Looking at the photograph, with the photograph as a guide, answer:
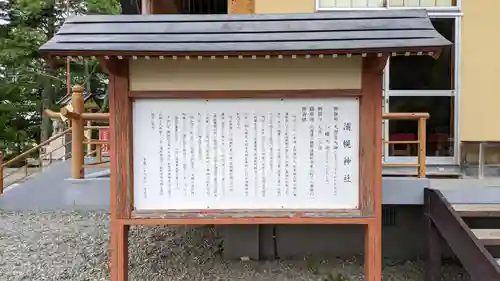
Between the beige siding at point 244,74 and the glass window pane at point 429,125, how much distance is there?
2176 mm

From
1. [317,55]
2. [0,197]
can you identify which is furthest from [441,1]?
[0,197]

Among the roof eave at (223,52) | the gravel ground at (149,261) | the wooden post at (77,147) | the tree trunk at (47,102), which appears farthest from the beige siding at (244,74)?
the tree trunk at (47,102)

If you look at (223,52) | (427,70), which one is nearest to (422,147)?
(427,70)

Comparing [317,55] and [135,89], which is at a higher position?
[317,55]

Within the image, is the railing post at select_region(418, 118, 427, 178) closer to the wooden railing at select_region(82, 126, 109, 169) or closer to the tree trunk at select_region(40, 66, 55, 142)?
the wooden railing at select_region(82, 126, 109, 169)

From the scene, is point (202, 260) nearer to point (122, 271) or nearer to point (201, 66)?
point (122, 271)

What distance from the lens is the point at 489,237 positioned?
4289 mm

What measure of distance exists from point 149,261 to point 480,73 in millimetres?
5405

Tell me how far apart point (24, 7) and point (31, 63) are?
267 cm

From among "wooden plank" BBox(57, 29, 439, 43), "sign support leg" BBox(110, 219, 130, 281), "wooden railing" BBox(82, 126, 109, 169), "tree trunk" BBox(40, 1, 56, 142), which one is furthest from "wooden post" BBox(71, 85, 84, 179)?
"tree trunk" BBox(40, 1, 56, 142)

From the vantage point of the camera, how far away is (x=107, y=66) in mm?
3926

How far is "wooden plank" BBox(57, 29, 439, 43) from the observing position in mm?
3811

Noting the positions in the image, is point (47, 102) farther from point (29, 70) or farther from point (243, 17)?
point (243, 17)

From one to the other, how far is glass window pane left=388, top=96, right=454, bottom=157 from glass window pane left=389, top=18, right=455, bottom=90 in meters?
0.18
